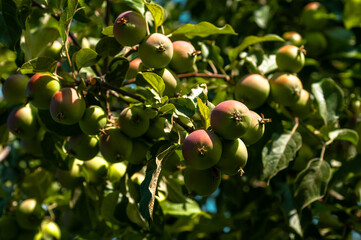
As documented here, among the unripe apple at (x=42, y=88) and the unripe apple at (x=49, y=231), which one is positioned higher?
the unripe apple at (x=42, y=88)

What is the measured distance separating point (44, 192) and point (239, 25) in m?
1.77

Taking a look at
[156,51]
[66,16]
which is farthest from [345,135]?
[66,16]

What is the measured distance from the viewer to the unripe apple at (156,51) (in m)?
1.56

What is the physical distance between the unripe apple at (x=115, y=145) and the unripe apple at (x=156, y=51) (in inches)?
11.5

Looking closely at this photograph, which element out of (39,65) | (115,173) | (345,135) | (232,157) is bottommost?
(115,173)

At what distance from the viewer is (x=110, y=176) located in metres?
1.99

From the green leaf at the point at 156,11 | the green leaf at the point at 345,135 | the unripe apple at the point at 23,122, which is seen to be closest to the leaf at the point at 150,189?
the green leaf at the point at 156,11

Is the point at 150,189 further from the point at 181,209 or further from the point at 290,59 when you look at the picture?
the point at 181,209

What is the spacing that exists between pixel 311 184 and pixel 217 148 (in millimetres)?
778

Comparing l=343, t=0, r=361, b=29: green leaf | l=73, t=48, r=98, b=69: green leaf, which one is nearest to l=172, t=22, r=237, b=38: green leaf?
l=73, t=48, r=98, b=69: green leaf

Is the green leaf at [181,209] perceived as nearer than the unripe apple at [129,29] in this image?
No

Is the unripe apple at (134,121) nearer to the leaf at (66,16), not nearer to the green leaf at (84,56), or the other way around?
the green leaf at (84,56)

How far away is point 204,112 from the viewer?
1.38 metres

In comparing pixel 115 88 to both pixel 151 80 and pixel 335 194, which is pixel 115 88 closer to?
pixel 151 80
